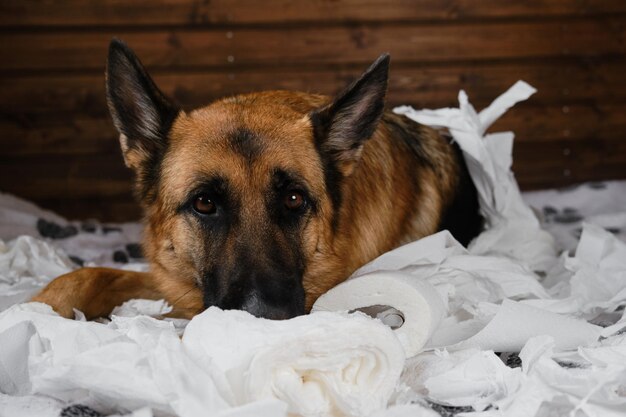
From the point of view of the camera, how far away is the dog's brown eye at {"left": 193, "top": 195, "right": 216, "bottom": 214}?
2.20 meters

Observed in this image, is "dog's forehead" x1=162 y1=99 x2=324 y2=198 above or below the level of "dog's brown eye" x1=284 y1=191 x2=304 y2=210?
above

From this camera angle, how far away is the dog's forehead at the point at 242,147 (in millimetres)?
2176

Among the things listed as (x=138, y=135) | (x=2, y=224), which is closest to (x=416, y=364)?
(x=138, y=135)

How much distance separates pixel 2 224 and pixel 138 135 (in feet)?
5.57

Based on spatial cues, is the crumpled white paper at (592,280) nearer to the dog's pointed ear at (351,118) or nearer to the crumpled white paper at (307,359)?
the dog's pointed ear at (351,118)

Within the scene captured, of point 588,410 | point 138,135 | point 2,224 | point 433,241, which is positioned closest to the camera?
point 588,410

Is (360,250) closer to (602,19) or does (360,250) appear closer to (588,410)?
(588,410)

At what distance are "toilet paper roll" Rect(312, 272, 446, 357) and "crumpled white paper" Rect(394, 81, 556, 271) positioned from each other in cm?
90

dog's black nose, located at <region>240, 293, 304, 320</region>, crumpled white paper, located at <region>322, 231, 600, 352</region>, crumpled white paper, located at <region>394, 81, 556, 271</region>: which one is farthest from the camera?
crumpled white paper, located at <region>394, 81, 556, 271</region>

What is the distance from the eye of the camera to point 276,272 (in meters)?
2.04

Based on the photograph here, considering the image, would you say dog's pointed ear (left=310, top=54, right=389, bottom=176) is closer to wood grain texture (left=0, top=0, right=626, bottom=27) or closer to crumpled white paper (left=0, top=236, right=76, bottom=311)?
crumpled white paper (left=0, top=236, right=76, bottom=311)

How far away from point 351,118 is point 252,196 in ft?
1.41

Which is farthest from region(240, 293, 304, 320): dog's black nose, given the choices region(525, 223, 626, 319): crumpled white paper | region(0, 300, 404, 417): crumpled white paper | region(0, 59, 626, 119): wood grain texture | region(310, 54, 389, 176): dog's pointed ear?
region(0, 59, 626, 119): wood grain texture

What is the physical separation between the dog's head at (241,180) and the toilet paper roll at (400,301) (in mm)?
133
